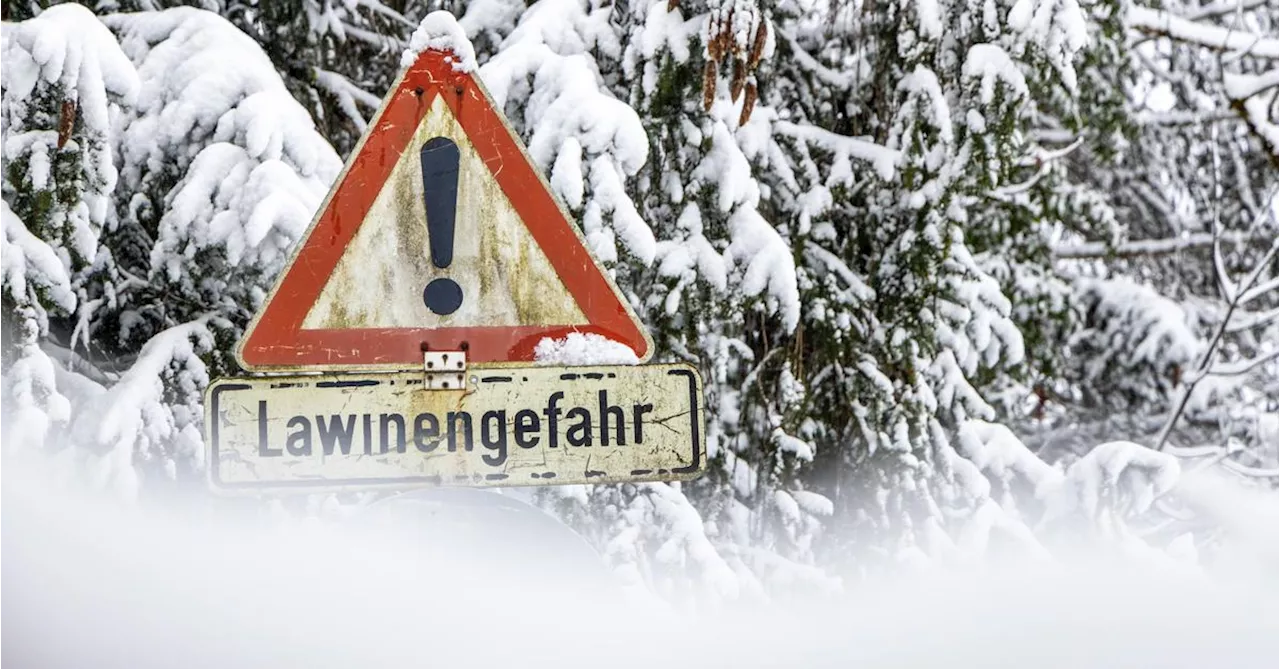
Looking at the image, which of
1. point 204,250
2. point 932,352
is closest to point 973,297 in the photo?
point 932,352

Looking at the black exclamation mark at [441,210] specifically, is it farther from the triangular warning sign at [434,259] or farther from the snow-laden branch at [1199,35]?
the snow-laden branch at [1199,35]

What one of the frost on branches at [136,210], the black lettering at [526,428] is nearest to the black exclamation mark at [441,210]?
the black lettering at [526,428]

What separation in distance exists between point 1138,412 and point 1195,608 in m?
6.36

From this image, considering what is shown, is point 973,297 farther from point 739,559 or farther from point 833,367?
point 739,559

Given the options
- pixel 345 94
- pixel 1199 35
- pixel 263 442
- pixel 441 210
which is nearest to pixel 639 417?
pixel 441 210

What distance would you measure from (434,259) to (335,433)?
38cm

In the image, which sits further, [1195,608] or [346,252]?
[1195,608]

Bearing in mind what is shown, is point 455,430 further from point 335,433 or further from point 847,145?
point 847,145

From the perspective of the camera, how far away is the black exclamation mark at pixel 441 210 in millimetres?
2164

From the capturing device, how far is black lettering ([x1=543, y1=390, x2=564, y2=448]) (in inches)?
81.0

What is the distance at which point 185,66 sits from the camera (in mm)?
3436

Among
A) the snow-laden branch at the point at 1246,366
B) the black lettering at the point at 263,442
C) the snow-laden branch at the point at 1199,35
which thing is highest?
the snow-laden branch at the point at 1199,35

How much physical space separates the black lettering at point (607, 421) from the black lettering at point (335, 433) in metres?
0.42

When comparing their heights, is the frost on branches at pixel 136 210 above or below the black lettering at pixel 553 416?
above
